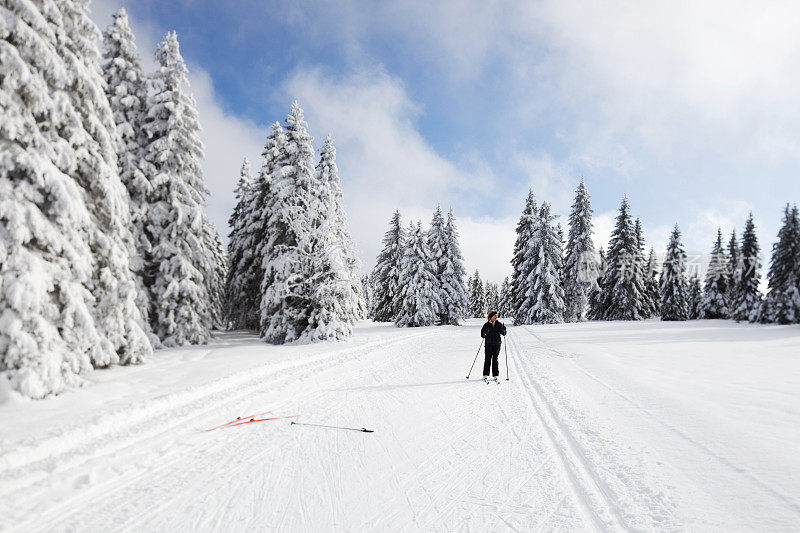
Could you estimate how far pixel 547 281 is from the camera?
3406cm

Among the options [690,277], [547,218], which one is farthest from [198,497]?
[690,277]

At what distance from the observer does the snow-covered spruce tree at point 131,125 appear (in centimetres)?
1524

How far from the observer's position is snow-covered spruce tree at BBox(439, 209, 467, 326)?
1454 inches

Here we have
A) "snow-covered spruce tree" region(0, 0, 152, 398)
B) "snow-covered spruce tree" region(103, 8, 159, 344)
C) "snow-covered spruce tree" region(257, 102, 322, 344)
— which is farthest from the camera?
"snow-covered spruce tree" region(257, 102, 322, 344)

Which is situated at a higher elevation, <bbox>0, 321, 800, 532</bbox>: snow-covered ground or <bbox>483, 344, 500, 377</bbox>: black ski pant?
<bbox>483, 344, 500, 377</bbox>: black ski pant

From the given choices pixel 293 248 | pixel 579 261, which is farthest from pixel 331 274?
pixel 579 261

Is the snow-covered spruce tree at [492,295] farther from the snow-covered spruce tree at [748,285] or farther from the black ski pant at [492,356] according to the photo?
the black ski pant at [492,356]

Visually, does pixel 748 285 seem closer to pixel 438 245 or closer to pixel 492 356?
pixel 438 245

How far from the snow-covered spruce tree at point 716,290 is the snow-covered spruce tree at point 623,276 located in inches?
309

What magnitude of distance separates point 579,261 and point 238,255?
3373cm

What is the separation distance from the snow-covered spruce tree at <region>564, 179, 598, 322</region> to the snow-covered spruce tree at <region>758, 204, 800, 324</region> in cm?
1415

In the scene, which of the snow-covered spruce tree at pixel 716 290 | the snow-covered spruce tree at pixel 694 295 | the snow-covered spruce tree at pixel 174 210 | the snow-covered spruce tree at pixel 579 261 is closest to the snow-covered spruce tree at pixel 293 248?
the snow-covered spruce tree at pixel 174 210

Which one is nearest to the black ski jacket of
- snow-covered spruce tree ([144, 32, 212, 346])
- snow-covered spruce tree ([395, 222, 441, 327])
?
snow-covered spruce tree ([144, 32, 212, 346])

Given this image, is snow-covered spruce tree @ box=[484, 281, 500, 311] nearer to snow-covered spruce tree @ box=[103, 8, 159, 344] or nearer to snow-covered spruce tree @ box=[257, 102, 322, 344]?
snow-covered spruce tree @ box=[257, 102, 322, 344]
